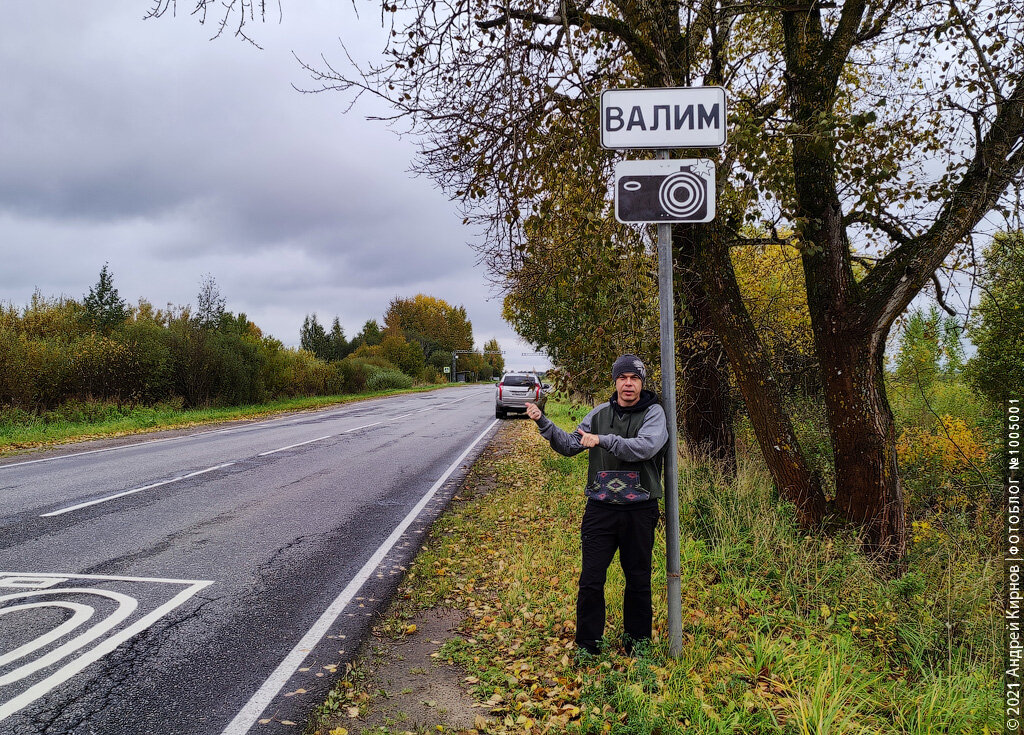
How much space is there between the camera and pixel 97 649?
152 inches

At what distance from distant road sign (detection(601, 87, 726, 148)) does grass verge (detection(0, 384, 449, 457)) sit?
604 inches

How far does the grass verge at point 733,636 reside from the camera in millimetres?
3152

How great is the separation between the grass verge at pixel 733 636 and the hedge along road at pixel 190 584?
16.8 inches

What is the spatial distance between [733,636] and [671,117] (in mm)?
3219

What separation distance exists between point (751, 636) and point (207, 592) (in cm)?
411

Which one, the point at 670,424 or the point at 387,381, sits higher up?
the point at 670,424

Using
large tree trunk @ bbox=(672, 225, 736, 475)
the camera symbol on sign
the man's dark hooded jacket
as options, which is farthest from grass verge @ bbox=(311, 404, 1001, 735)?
the camera symbol on sign

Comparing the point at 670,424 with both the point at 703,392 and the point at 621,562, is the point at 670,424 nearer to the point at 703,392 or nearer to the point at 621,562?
the point at 621,562

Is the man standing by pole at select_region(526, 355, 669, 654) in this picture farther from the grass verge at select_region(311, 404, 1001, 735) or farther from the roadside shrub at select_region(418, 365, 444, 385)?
the roadside shrub at select_region(418, 365, 444, 385)

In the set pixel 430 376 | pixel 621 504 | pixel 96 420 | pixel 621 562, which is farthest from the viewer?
pixel 430 376

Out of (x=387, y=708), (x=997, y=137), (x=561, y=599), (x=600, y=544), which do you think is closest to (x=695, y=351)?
(x=997, y=137)

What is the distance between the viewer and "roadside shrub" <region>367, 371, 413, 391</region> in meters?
51.5

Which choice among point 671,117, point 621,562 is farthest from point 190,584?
point 671,117

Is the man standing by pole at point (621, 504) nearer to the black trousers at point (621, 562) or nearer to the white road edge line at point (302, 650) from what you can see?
the black trousers at point (621, 562)
